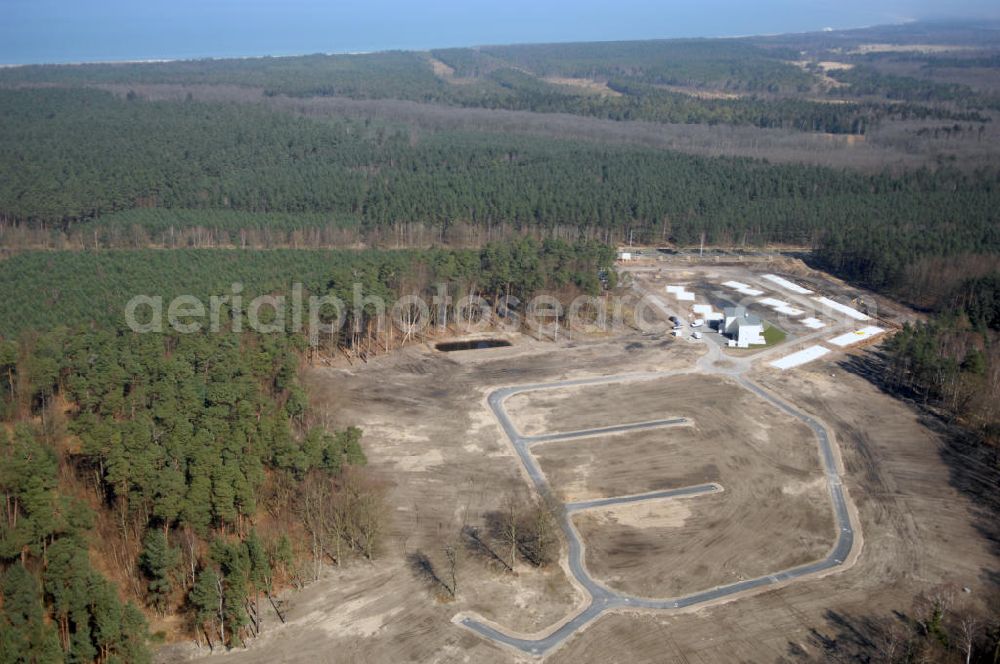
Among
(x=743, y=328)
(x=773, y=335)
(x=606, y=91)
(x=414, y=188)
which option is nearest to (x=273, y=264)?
(x=414, y=188)

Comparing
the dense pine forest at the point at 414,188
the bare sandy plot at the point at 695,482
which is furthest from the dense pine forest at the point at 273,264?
the bare sandy plot at the point at 695,482

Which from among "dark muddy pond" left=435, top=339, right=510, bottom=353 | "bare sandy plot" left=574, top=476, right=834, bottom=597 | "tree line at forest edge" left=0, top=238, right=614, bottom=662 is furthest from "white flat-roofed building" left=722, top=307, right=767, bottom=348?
"tree line at forest edge" left=0, top=238, right=614, bottom=662

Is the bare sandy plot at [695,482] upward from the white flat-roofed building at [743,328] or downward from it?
downward

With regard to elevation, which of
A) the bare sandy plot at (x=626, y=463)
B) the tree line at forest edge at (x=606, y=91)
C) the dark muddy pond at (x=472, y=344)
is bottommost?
the bare sandy plot at (x=626, y=463)

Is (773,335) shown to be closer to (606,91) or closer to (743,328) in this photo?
(743,328)

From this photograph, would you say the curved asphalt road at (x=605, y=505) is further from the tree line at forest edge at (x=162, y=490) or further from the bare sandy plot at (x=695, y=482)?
the tree line at forest edge at (x=162, y=490)

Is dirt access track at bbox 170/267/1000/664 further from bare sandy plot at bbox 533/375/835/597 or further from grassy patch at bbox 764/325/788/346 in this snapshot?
grassy patch at bbox 764/325/788/346
